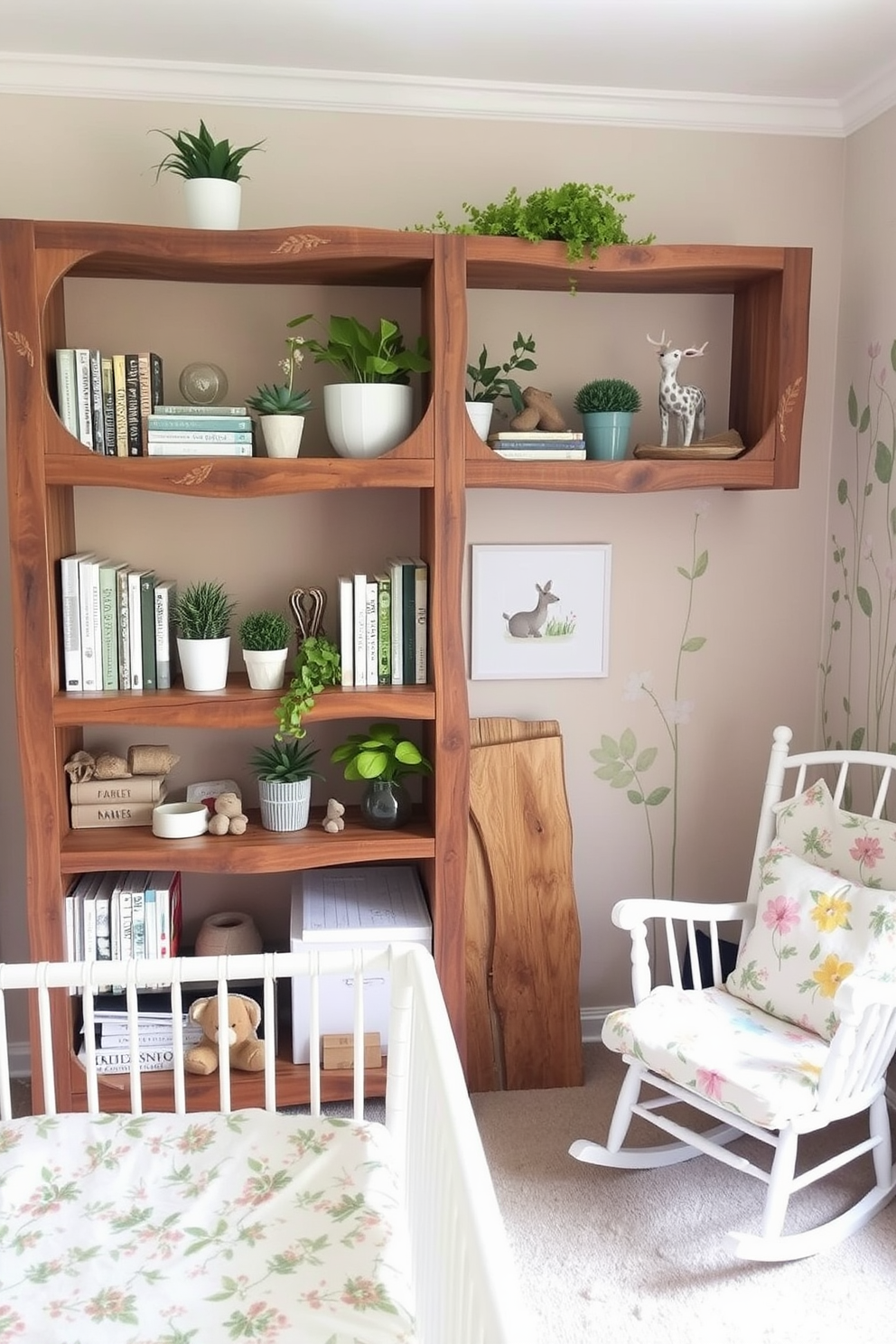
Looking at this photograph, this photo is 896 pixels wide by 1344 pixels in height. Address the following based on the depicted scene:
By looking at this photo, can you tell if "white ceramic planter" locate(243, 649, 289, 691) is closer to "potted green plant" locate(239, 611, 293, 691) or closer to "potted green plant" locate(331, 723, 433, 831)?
"potted green plant" locate(239, 611, 293, 691)

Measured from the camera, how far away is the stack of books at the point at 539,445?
2576 mm

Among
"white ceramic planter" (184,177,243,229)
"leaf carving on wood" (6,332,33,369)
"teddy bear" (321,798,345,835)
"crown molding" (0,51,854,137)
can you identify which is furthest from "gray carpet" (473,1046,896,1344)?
"crown molding" (0,51,854,137)

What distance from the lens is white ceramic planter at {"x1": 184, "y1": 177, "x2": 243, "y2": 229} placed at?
239cm

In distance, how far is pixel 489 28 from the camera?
2373 mm

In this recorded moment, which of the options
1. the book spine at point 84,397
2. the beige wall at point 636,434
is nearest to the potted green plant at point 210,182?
the beige wall at point 636,434

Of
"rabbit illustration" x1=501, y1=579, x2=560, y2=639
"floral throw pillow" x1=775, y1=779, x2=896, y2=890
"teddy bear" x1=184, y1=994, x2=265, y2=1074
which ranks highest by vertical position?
"rabbit illustration" x1=501, y1=579, x2=560, y2=639

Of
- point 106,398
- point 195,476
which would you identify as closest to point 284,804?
point 195,476

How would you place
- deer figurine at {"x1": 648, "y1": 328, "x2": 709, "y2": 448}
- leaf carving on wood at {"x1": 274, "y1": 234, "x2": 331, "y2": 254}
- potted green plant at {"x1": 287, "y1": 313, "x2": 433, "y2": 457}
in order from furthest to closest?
deer figurine at {"x1": 648, "y1": 328, "x2": 709, "y2": 448} < potted green plant at {"x1": 287, "y1": 313, "x2": 433, "y2": 457} < leaf carving on wood at {"x1": 274, "y1": 234, "x2": 331, "y2": 254}

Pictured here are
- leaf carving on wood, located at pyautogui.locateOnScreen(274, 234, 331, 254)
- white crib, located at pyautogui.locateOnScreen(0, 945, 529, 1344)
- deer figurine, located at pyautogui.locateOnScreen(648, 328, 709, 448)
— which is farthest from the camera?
deer figurine, located at pyautogui.locateOnScreen(648, 328, 709, 448)

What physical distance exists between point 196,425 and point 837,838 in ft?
5.36

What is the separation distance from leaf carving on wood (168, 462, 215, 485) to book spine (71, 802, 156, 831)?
2.42 ft

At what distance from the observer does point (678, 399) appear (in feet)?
8.81

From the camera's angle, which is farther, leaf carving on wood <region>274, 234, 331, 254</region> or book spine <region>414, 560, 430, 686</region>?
book spine <region>414, 560, 430, 686</region>

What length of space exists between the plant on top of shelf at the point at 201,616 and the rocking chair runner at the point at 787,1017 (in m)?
1.05
